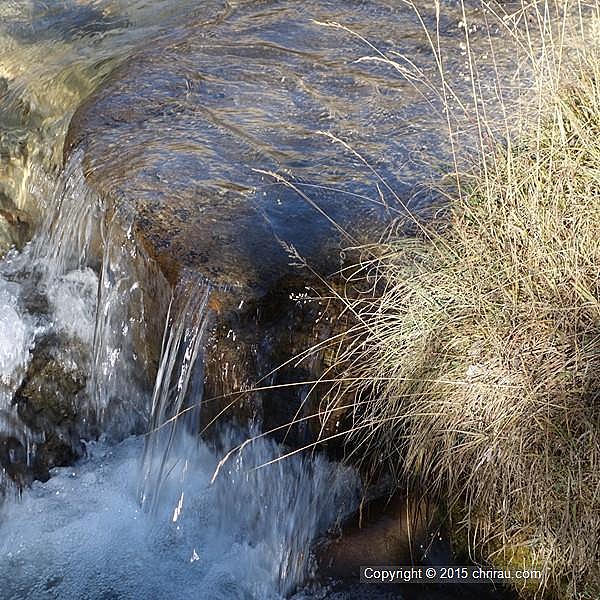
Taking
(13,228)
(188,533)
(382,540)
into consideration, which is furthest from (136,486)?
(13,228)

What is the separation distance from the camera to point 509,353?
280 cm

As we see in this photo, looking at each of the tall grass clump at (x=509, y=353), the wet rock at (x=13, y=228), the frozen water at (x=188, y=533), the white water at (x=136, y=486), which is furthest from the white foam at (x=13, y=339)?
the tall grass clump at (x=509, y=353)

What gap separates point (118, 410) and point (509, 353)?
5.55 ft

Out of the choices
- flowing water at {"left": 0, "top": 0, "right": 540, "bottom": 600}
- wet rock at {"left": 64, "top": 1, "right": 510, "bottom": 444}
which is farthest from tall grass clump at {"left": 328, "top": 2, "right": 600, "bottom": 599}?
flowing water at {"left": 0, "top": 0, "right": 540, "bottom": 600}

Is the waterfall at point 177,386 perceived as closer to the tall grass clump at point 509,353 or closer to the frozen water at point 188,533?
the frozen water at point 188,533

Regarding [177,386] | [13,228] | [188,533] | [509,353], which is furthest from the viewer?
[13,228]

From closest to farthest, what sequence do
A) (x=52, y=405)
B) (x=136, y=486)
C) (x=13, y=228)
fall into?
1. (x=136, y=486)
2. (x=52, y=405)
3. (x=13, y=228)

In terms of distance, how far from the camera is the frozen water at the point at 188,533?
323cm

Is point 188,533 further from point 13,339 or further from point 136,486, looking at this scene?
point 13,339

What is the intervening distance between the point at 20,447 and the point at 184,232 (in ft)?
3.75

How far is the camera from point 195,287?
326cm

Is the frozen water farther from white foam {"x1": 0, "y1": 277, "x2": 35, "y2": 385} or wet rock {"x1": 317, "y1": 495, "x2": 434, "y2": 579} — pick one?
white foam {"x1": 0, "y1": 277, "x2": 35, "y2": 385}

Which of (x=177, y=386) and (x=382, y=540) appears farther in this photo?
(x=177, y=386)

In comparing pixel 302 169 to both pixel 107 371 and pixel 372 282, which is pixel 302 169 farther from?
pixel 107 371
